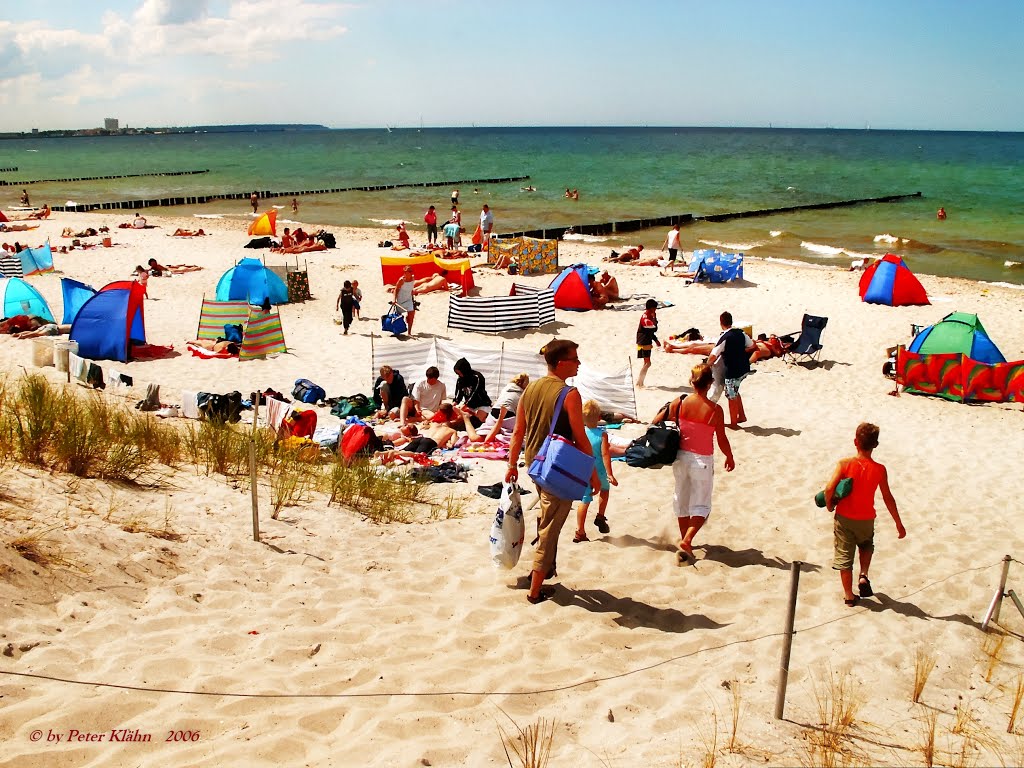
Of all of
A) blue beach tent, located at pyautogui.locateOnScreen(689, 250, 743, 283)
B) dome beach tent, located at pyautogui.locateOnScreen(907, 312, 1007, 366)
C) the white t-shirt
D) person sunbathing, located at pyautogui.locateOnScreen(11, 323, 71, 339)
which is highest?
blue beach tent, located at pyautogui.locateOnScreen(689, 250, 743, 283)

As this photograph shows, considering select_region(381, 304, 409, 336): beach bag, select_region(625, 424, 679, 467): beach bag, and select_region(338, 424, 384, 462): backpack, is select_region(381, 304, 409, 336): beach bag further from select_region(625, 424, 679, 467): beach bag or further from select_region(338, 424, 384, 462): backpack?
select_region(625, 424, 679, 467): beach bag

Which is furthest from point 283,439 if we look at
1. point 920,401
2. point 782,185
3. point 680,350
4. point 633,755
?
point 782,185

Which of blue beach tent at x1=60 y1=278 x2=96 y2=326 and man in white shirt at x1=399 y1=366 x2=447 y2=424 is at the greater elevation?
blue beach tent at x1=60 y1=278 x2=96 y2=326

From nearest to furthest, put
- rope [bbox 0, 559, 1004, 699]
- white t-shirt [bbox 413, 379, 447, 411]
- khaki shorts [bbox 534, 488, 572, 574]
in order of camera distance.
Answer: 1. rope [bbox 0, 559, 1004, 699]
2. khaki shorts [bbox 534, 488, 572, 574]
3. white t-shirt [bbox 413, 379, 447, 411]

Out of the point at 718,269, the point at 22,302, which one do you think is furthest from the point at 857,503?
the point at 22,302

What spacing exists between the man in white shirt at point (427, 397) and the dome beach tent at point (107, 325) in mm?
5755

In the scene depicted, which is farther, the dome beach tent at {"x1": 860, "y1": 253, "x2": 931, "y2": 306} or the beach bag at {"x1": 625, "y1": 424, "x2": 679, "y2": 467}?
the dome beach tent at {"x1": 860, "y1": 253, "x2": 931, "y2": 306}

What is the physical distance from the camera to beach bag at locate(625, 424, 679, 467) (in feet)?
19.9

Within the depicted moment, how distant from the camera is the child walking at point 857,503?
5.34 metres

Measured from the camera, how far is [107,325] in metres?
13.1

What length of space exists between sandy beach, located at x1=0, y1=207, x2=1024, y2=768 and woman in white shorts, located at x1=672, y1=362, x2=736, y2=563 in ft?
1.51

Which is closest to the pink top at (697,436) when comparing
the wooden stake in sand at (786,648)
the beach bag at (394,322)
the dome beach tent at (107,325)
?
the wooden stake in sand at (786,648)

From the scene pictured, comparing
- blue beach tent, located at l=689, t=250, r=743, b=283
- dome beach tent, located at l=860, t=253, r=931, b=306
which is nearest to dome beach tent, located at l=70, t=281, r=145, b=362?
blue beach tent, located at l=689, t=250, r=743, b=283

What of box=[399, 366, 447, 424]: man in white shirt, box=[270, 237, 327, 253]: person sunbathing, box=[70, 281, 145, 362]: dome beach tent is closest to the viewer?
box=[399, 366, 447, 424]: man in white shirt
